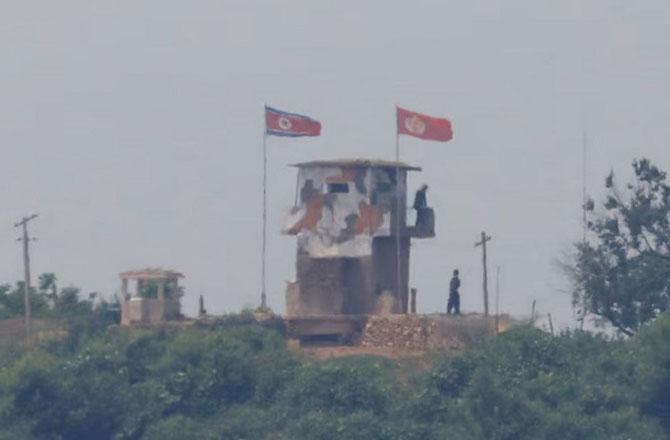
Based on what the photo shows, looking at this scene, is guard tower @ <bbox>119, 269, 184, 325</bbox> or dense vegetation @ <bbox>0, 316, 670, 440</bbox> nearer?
dense vegetation @ <bbox>0, 316, 670, 440</bbox>

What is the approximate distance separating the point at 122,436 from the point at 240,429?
2928 millimetres

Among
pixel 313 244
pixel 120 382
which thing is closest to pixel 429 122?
pixel 313 244

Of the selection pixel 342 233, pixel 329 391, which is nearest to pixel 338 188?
pixel 342 233

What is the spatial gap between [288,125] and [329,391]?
8.79m

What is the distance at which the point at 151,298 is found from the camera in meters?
74.9

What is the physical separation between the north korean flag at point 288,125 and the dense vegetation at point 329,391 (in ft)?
16.7

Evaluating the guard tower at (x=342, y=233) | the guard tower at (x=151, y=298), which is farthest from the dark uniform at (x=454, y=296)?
the guard tower at (x=151, y=298)

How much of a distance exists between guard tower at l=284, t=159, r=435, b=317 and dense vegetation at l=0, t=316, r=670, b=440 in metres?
2.78

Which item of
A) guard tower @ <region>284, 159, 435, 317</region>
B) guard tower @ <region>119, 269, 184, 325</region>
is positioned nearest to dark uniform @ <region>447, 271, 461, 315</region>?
guard tower @ <region>284, 159, 435, 317</region>

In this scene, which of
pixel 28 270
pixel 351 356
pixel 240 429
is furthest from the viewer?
pixel 28 270

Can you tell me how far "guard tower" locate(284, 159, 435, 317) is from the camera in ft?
244

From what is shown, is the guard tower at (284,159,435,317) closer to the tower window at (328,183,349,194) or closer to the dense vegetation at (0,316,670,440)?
the tower window at (328,183,349,194)

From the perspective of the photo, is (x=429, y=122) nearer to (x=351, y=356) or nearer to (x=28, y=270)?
(x=351, y=356)

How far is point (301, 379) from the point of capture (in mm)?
68062
